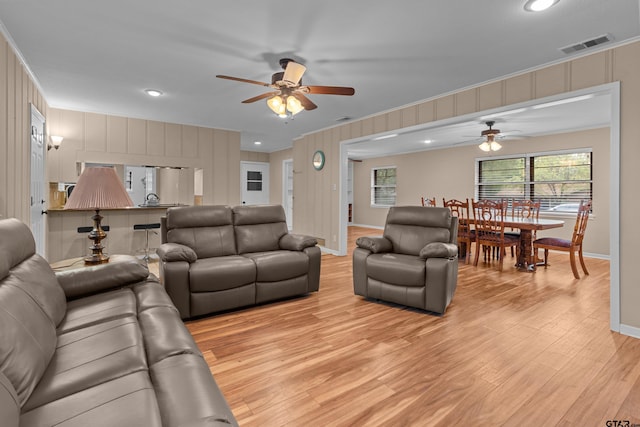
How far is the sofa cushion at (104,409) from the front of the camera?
0.88 metres

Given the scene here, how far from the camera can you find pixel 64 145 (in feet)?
16.7

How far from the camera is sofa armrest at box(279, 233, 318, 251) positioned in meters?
3.53

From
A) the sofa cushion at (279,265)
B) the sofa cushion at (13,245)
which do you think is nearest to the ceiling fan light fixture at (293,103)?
the sofa cushion at (279,265)

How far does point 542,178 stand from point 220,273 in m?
6.71

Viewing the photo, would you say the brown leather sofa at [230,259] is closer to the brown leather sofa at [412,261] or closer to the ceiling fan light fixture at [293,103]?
the brown leather sofa at [412,261]

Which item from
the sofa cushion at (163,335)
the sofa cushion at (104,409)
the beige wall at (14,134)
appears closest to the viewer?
the sofa cushion at (104,409)

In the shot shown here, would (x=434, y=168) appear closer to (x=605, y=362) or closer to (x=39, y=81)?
(x=605, y=362)

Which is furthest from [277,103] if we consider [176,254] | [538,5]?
[538,5]

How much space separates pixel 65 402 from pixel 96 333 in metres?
0.53

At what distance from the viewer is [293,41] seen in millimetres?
2834

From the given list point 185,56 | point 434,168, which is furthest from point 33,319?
point 434,168

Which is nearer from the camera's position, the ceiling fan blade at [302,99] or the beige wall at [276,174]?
the ceiling fan blade at [302,99]

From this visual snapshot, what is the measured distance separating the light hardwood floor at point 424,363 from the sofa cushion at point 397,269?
297 mm

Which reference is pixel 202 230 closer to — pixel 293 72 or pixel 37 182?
pixel 293 72
